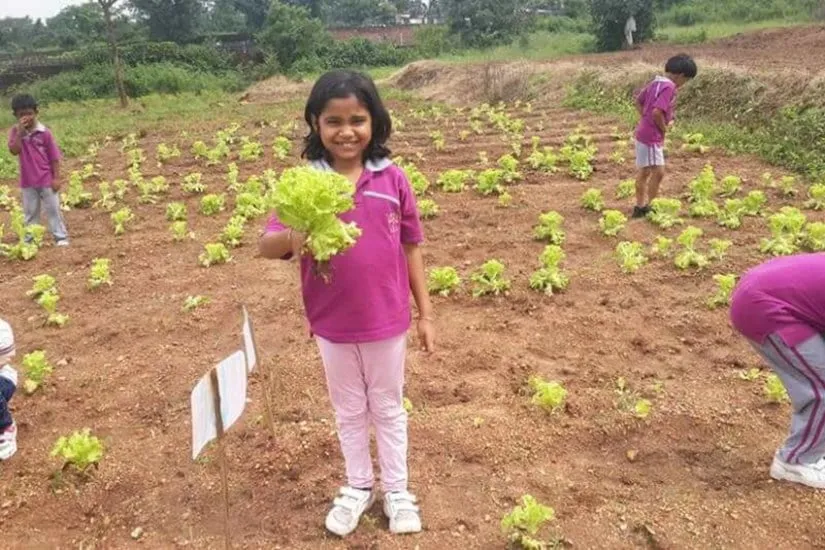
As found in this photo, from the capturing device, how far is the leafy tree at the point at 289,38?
35.4 meters

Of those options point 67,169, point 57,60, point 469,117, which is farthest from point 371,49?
point 67,169

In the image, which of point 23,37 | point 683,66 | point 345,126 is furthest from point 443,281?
point 23,37

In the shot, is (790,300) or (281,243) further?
(790,300)

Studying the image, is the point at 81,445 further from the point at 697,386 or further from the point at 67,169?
the point at 67,169

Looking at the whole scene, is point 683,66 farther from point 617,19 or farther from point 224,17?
point 224,17

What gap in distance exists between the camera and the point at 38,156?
7.45 meters

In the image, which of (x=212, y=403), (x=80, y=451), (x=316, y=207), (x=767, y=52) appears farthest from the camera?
→ (x=767, y=52)

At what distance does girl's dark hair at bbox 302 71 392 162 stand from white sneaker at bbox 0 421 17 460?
7.99ft

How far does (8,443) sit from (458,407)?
243 cm

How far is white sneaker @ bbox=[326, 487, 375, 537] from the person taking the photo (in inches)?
123

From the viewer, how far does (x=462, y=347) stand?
5.01 metres

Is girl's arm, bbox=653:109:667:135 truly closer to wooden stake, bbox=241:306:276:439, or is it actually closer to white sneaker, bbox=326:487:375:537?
wooden stake, bbox=241:306:276:439

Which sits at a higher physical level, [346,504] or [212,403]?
[212,403]

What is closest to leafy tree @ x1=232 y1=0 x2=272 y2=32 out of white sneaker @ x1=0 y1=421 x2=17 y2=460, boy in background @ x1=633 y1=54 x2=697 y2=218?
boy in background @ x1=633 y1=54 x2=697 y2=218
